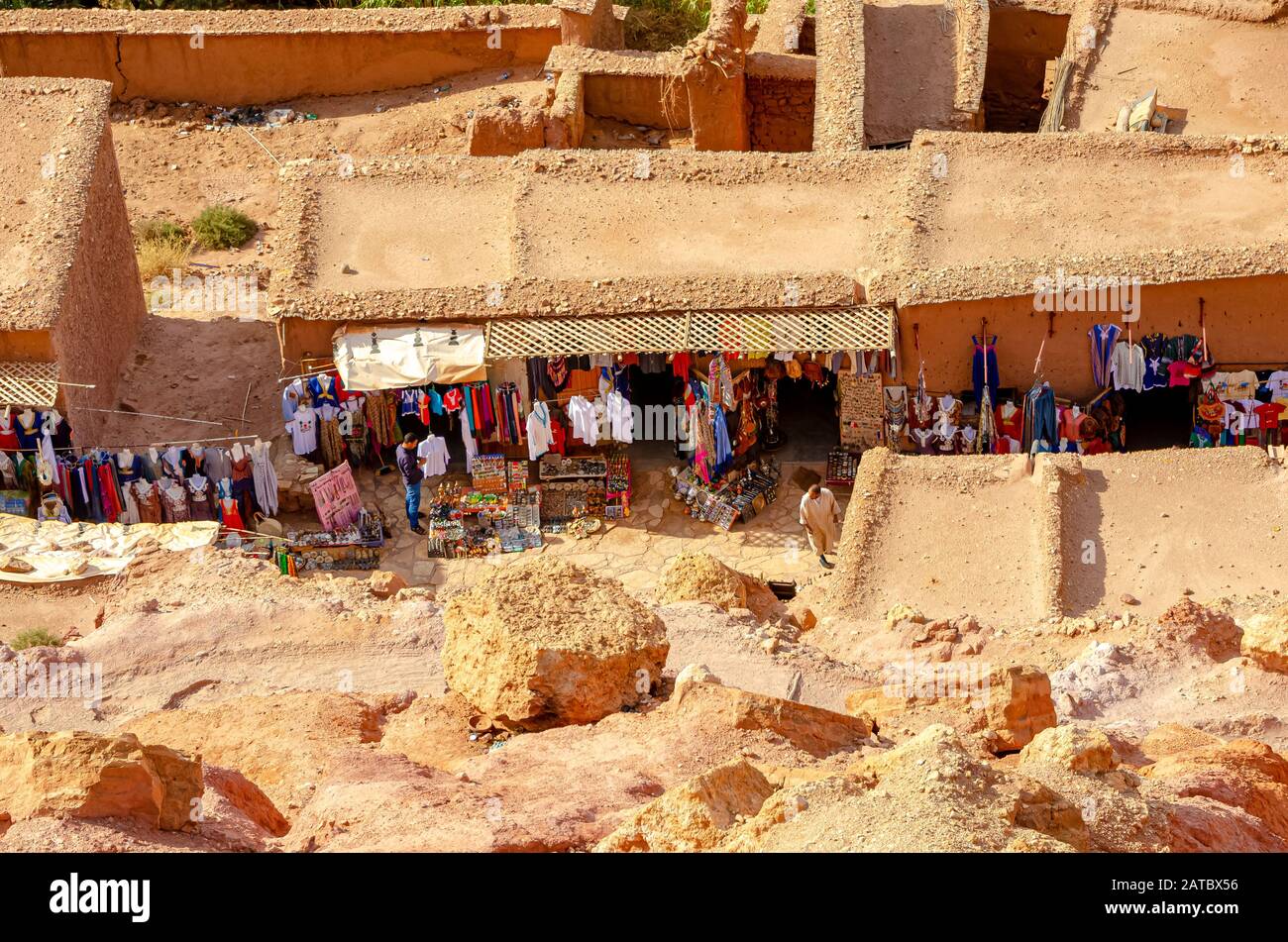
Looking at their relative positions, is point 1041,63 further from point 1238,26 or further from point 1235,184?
point 1235,184

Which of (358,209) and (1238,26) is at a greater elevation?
(1238,26)

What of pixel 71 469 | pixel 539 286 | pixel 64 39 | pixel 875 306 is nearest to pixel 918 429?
pixel 875 306

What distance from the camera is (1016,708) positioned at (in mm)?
12328

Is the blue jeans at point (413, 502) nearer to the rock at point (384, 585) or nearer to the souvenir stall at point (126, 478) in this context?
the souvenir stall at point (126, 478)

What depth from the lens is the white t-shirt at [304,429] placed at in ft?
66.1

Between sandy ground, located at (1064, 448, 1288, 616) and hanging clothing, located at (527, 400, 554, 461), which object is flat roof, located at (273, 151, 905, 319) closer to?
hanging clothing, located at (527, 400, 554, 461)

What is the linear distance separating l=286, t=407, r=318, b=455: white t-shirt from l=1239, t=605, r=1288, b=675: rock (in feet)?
34.3

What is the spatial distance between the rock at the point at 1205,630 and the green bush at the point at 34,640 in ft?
29.7

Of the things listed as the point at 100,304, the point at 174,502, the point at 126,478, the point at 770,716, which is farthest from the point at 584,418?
the point at 770,716

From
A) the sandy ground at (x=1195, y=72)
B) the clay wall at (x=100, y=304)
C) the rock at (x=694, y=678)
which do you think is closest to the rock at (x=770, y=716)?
the rock at (x=694, y=678)

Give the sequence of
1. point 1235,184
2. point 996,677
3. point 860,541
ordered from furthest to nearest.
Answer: point 1235,184 < point 860,541 < point 996,677

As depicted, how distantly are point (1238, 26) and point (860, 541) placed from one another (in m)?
11.1

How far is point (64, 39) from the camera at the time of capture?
2641 cm

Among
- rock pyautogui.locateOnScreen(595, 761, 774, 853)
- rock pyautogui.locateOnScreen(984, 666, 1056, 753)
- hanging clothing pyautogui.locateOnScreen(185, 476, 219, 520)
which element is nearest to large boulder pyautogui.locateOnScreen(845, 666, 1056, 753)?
rock pyautogui.locateOnScreen(984, 666, 1056, 753)
